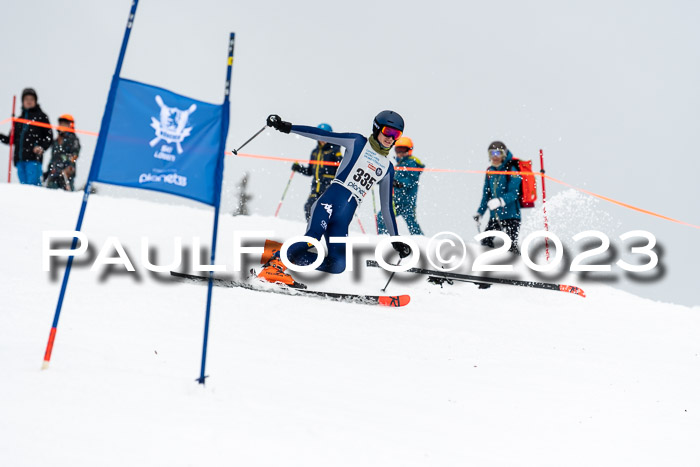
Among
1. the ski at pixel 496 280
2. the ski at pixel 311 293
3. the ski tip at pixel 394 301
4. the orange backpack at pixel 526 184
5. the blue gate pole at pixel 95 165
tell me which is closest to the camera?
the blue gate pole at pixel 95 165

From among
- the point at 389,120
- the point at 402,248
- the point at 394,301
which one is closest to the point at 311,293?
the point at 394,301

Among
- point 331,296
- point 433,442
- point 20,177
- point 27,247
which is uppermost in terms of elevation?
point 20,177

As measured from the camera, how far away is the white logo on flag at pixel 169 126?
11.1ft

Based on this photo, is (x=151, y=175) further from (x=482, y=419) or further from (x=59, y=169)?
(x=59, y=169)

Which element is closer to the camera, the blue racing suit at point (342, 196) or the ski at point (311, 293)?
the blue racing suit at point (342, 196)

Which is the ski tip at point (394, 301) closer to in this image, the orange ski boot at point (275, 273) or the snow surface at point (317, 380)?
the snow surface at point (317, 380)

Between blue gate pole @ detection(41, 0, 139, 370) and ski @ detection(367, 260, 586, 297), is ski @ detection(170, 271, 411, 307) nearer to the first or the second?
ski @ detection(367, 260, 586, 297)

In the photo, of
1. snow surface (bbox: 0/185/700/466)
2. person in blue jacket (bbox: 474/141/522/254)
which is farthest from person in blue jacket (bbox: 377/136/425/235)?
snow surface (bbox: 0/185/700/466)

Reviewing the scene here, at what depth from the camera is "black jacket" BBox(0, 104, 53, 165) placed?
32.9ft

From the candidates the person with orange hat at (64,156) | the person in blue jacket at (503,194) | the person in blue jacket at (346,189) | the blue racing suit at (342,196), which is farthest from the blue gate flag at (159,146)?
the person with orange hat at (64,156)

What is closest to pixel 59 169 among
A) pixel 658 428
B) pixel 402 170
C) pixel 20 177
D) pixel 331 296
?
pixel 20 177

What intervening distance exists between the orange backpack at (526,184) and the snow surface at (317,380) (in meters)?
1.85

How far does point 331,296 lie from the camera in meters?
6.45

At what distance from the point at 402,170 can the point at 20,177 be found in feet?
21.5
